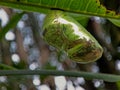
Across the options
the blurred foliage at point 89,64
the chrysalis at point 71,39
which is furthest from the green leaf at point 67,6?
the blurred foliage at point 89,64

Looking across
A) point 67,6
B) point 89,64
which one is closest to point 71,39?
point 67,6

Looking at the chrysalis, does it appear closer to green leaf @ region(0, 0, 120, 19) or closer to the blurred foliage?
green leaf @ region(0, 0, 120, 19)

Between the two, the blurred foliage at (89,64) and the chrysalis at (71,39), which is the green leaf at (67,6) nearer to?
the chrysalis at (71,39)

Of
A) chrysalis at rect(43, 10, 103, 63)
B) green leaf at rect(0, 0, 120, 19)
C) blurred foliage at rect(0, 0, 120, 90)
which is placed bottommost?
blurred foliage at rect(0, 0, 120, 90)

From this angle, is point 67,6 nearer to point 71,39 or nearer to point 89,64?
point 71,39

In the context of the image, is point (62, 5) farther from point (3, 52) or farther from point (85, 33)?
point (3, 52)

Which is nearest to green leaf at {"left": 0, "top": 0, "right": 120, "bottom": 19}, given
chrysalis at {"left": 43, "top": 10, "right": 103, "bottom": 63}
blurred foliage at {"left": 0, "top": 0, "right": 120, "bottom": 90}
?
chrysalis at {"left": 43, "top": 10, "right": 103, "bottom": 63}
